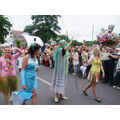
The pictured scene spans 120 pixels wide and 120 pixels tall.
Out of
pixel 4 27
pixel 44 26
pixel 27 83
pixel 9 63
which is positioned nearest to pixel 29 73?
pixel 27 83

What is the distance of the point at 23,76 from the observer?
9.36 feet

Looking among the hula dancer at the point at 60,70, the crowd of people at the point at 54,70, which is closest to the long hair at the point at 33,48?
the crowd of people at the point at 54,70

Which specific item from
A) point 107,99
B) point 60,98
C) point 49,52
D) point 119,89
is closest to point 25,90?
point 60,98

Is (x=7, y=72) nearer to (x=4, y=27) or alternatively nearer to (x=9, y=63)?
(x=9, y=63)

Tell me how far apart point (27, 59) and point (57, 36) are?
122 ft

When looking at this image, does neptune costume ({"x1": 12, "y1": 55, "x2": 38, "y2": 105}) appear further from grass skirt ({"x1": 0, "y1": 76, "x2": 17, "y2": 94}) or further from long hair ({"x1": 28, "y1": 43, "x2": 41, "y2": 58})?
grass skirt ({"x1": 0, "y1": 76, "x2": 17, "y2": 94})

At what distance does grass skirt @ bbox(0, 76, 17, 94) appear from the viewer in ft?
10.8

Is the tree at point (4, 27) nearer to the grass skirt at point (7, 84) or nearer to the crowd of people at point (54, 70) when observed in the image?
the crowd of people at point (54, 70)

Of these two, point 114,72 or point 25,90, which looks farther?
point 114,72

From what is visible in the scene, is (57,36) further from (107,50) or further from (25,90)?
(25,90)

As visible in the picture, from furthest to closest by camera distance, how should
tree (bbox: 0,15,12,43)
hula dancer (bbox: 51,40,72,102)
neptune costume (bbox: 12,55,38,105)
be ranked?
tree (bbox: 0,15,12,43)
hula dancer (bbox: 51,40,72,102)
neptune costume (bbox: 12,55,38,105)

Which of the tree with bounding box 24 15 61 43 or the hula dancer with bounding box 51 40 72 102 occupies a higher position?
the tree with bounding box 24 15 61 43

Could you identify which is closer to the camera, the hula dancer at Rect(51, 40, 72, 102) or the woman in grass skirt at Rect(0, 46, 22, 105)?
the woman in grass skirt at Rect(0, 46, 22, 105)

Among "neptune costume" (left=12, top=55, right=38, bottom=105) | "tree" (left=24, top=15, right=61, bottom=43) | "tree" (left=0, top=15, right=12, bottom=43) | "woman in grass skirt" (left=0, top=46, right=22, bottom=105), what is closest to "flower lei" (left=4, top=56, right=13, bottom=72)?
"woman in grass skirt" (left=0, top=46, right=22, bottom=105)
